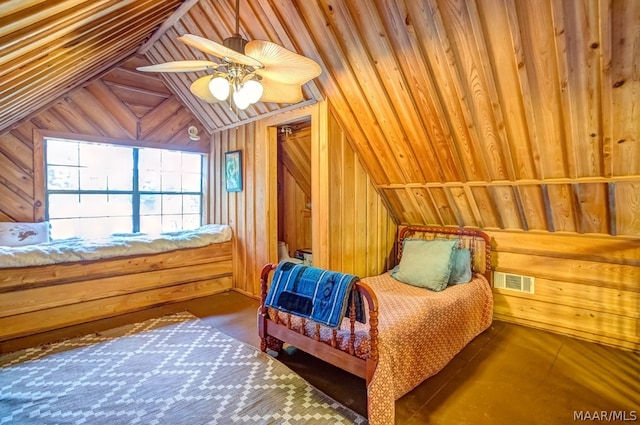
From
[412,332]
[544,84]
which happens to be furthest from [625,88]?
[412,332]

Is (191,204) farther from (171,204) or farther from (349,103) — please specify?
(349,103)

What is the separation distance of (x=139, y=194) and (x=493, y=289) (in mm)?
4729

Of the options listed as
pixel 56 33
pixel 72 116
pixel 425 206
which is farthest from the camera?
pixel 72 116

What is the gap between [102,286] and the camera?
3.43 metres

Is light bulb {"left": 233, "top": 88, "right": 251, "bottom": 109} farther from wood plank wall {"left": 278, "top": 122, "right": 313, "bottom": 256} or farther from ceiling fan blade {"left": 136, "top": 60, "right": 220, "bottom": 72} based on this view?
wood plank wall {"left": 278, "top": 122, "right": 313, "bottom": 256}

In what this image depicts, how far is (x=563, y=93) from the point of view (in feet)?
6.73

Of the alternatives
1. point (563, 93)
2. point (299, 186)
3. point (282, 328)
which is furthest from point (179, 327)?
point (563, 93)

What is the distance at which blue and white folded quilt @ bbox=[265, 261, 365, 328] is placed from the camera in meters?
2.00

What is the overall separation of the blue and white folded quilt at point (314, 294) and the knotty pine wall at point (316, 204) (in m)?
0.90

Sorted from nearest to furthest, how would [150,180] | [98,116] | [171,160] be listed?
[98,116], [150,180], [171,160]

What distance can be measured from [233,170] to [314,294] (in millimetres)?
2804

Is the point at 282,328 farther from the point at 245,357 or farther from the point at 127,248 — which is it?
the point at 127,248

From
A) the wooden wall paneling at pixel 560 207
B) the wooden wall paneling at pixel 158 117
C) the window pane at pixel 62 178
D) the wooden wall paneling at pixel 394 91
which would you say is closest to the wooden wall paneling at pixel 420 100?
the wooden wall paneling at pixel 394 91

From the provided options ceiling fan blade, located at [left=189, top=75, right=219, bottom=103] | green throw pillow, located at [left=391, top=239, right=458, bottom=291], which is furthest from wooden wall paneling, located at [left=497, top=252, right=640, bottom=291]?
ceiling fan blade, located at [left=189, top=75, right=219, bottom=103]
